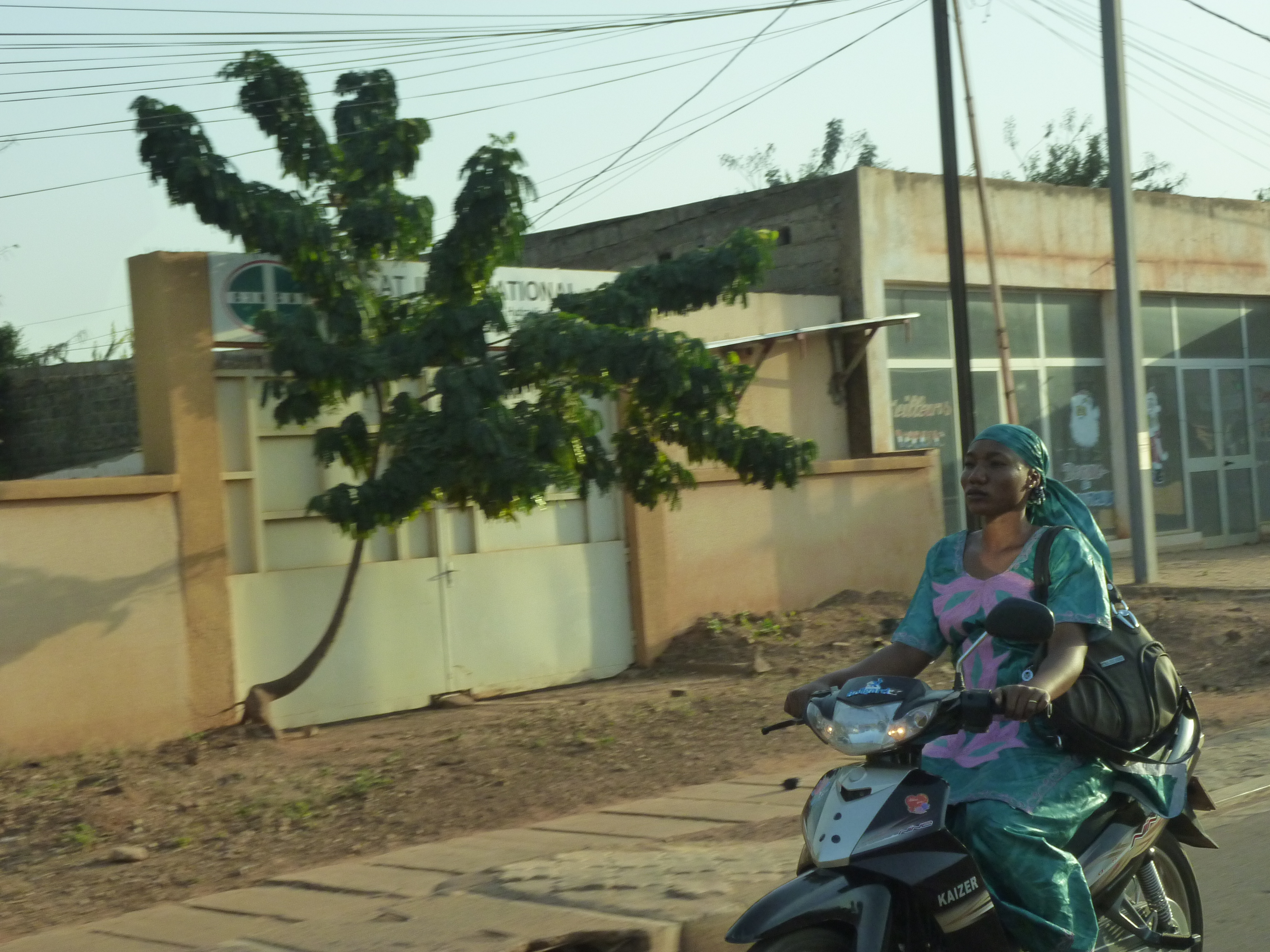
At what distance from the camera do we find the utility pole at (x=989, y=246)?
14.2m

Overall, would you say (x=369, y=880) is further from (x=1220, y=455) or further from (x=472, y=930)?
(x=1220, y=455)

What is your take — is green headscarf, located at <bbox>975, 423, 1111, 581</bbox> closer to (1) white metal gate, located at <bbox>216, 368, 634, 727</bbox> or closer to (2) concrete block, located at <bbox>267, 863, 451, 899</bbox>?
(2) concrete block, located at <bbox>267, 863, 451, 899</bbox>

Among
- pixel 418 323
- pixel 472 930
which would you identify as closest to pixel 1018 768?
pixel 472 930

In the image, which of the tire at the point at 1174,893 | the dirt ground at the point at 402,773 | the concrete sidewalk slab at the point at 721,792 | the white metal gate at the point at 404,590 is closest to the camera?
the tire at the point at 1174,893

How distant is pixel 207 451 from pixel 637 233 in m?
8.29

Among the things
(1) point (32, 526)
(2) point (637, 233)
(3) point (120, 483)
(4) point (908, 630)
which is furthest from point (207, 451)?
(2) point (637, 233)

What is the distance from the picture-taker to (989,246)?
1509cm

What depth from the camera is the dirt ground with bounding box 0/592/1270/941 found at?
6410 mm

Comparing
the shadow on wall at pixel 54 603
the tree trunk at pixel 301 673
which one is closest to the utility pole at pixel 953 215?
the tree trunk at pixel 301 673

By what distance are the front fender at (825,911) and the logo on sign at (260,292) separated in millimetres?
6644

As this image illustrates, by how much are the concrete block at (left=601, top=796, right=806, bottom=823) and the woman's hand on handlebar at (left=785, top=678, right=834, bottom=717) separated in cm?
316

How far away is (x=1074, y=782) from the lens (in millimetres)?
3609

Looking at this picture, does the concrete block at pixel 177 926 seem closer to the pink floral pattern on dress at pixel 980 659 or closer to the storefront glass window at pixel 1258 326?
the pink floral pattern on dress at pixel 980 659

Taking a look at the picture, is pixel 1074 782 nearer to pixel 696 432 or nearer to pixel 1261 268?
pixel 696 432
